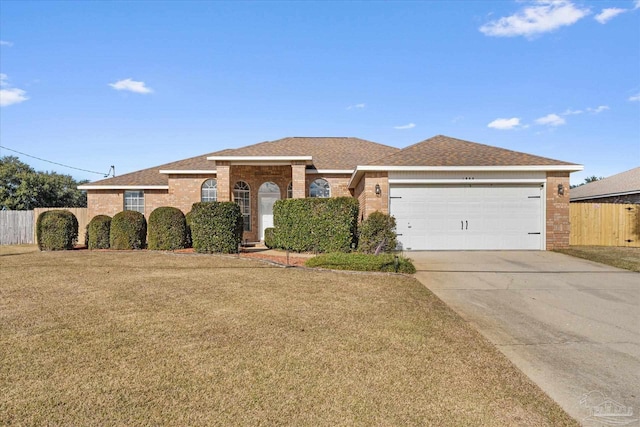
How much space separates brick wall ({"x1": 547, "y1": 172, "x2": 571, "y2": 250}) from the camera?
500 inches

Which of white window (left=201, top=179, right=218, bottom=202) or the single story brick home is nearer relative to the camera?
the single story brick home

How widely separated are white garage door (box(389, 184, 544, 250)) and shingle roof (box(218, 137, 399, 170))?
16.1 feet

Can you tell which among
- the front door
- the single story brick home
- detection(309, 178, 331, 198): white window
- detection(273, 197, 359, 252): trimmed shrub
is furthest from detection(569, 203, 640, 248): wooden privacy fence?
the front door

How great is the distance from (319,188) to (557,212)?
395 inches

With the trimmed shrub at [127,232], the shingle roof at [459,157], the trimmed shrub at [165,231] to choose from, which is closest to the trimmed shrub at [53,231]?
the trimmed shrub at [127,232]

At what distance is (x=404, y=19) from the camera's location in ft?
40.8

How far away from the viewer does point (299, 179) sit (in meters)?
16.1

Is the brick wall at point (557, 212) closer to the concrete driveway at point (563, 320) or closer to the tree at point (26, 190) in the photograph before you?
the concrete driveway at point (563, 320)

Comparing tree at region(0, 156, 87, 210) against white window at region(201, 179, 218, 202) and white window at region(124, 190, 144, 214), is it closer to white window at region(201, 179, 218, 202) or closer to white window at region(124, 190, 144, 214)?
white window at region(124, 190, 144, 214)

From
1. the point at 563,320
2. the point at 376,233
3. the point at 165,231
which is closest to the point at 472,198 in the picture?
the point at 376,233

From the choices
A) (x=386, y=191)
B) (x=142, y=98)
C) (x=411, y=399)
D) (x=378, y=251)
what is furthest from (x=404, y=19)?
(x=411, y=399)

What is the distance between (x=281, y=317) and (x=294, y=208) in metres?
8.19

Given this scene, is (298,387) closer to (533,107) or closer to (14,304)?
(14,304)

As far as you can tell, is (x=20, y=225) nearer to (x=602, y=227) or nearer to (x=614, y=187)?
(x=602, y=227)
